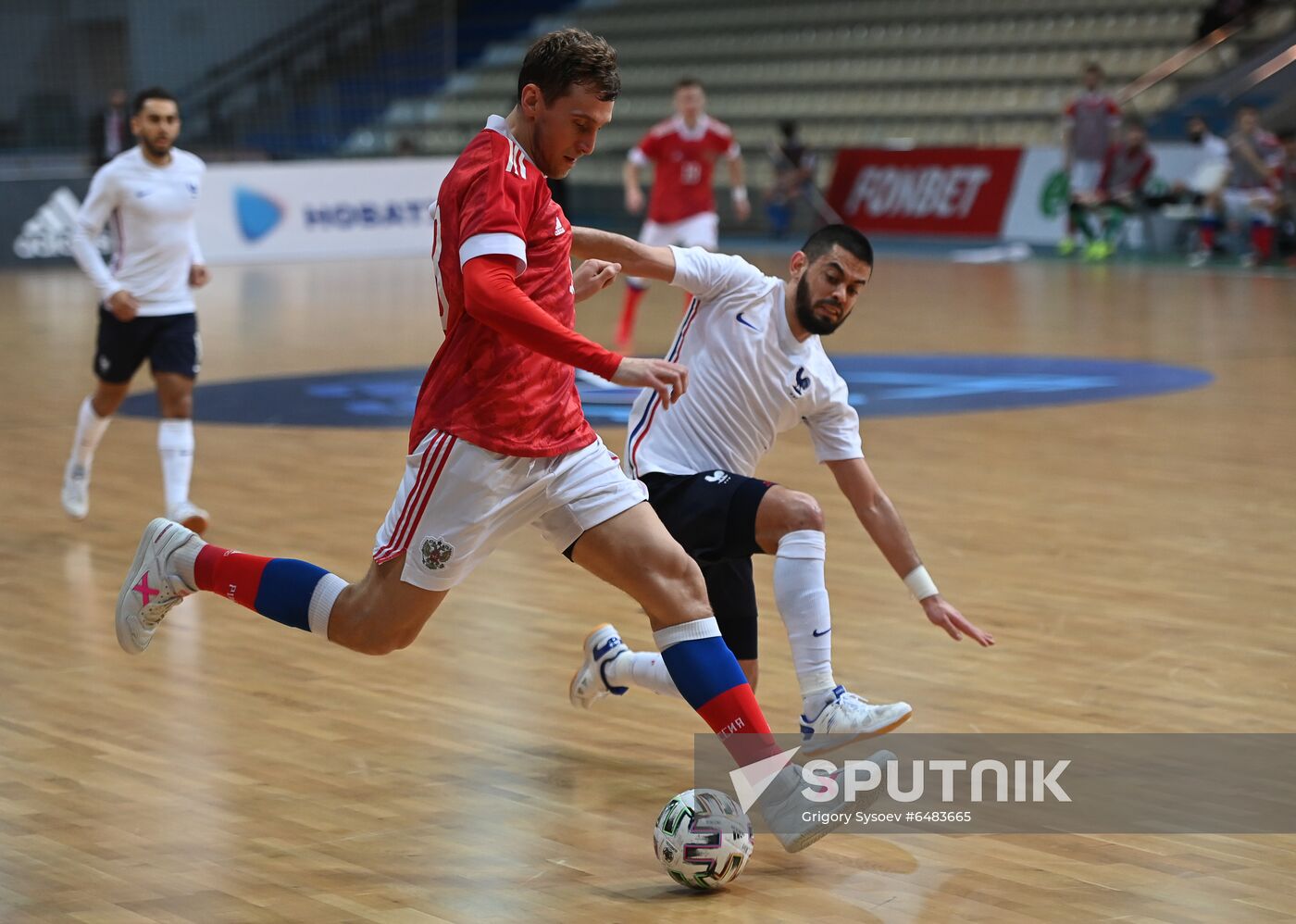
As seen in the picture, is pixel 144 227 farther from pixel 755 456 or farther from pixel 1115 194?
pixel 1115 194

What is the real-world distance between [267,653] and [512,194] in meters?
2.49

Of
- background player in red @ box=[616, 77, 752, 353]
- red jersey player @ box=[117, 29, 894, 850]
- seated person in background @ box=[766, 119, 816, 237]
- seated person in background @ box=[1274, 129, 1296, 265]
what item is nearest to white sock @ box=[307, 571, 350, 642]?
red jersey player @ box=[117, 29, 894, 850]

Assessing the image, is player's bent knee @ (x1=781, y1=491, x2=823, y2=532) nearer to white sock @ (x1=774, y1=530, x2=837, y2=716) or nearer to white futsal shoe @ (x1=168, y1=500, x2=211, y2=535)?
white sock @ (x1=774, y1=530, x2=837, y2=716)

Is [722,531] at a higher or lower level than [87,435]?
higher

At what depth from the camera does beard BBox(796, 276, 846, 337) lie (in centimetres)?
466

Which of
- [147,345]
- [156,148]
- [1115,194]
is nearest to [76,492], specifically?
[147,345]

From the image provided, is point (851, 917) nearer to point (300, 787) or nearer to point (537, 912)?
point (537, 912)

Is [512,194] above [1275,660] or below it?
above

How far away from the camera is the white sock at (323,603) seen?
4117 millimetres

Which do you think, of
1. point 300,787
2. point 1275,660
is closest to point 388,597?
point 300,787

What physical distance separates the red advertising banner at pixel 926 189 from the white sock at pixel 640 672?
63.6ft

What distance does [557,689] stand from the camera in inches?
209

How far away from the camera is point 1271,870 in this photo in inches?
147

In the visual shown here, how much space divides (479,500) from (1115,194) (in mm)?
18910
